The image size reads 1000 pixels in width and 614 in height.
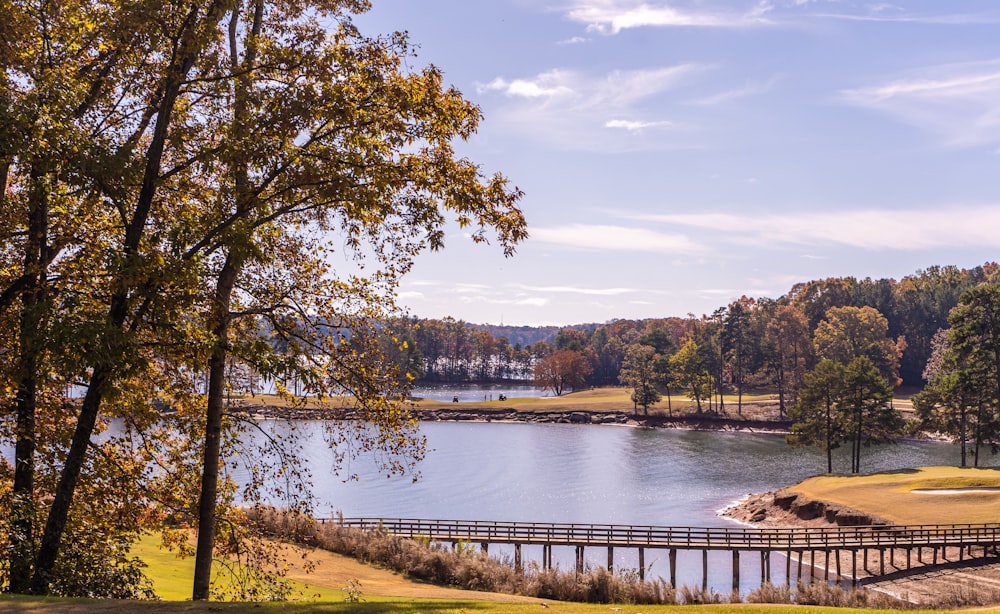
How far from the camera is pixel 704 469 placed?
7375cm

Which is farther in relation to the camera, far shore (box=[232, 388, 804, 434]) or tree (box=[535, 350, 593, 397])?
tree (box=[535, 350, 593, 397])

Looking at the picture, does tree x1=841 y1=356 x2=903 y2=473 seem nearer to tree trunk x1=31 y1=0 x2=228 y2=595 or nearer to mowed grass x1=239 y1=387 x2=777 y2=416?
mowed grass x1=239 y1=387 x2=777 y2=416

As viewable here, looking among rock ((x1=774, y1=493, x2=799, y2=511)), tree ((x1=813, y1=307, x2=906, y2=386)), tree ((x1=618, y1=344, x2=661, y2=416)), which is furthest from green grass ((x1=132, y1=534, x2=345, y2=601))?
tree ((x1=813, y1=307, x2=906, y2=386))

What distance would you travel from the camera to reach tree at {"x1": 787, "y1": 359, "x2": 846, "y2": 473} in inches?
2514

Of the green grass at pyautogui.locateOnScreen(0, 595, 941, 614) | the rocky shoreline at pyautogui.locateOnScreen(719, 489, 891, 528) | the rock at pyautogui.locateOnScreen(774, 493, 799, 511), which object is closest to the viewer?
the green grass at pyautogui.locateOnScreen(0, 595, 941, 614)

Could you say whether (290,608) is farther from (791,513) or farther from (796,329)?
(796,329)

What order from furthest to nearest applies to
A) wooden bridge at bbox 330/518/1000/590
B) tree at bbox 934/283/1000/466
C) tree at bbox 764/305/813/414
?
tree at bbox 764/305/813/414 < tree at bbox 934/283/1000/466 < wooden bridge at bbox 330/518/1000/590

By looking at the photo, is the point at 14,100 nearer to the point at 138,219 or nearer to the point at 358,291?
the point at 138,219

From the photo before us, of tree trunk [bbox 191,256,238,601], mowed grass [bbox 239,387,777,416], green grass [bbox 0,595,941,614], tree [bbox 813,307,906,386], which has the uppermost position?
tree [bbox 813,307,906,386]

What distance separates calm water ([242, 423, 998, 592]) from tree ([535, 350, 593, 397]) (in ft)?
196

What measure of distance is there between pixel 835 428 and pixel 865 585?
28130 mm

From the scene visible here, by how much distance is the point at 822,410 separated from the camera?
65438 mm

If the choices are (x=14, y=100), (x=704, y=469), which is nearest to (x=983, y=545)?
(x=704, y=469)

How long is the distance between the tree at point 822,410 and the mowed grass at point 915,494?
4770mm
